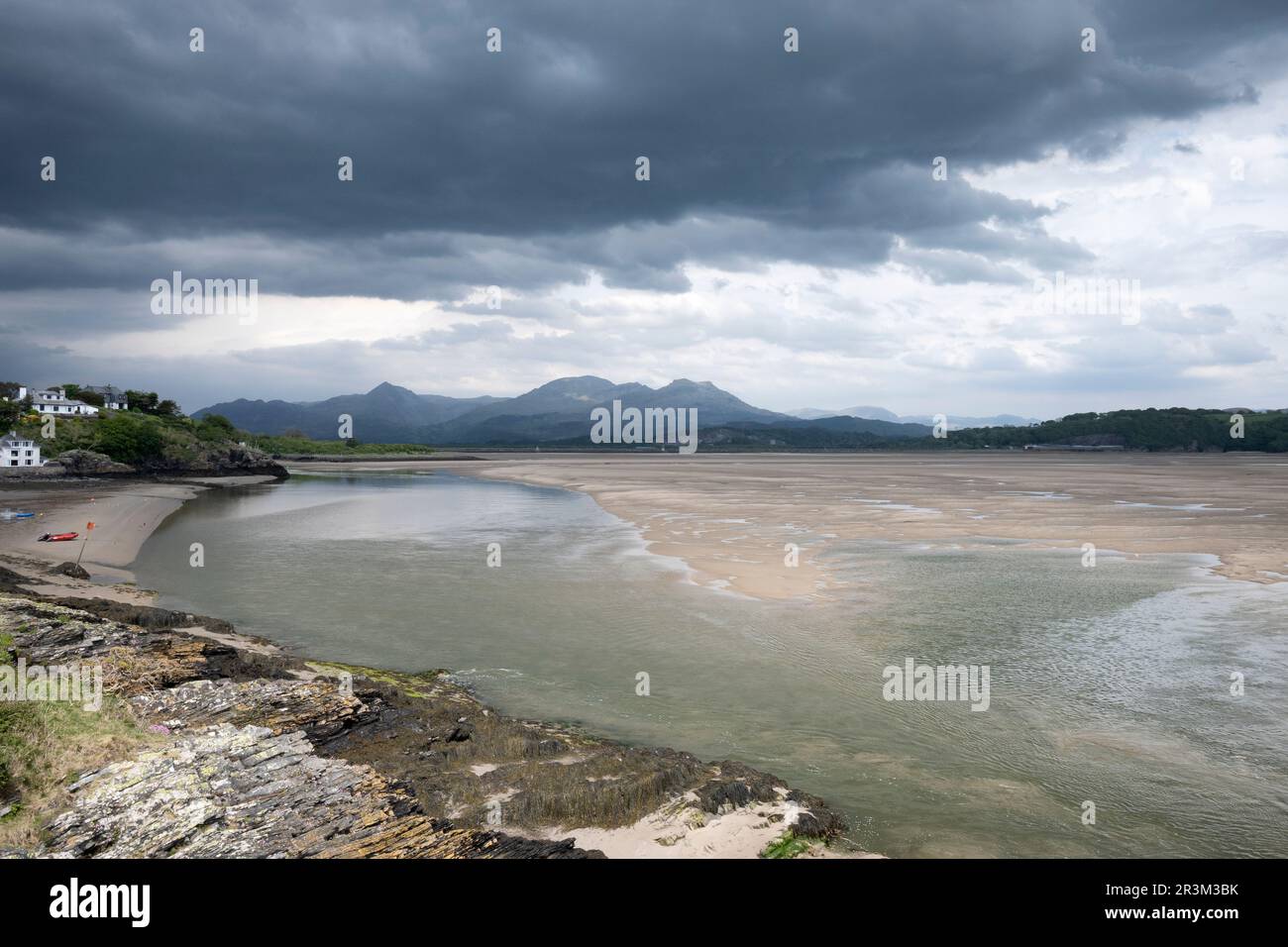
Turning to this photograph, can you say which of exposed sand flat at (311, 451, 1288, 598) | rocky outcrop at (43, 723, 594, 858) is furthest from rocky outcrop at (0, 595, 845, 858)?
exposed sand flat at (311, 451, 1288, 598)

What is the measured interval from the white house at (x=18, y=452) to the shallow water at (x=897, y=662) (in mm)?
59801

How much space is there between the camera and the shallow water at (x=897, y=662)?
410 inches

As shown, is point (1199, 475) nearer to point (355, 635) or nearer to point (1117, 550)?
point (1117, 550)

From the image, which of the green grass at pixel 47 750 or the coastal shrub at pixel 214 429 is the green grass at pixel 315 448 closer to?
the coastal shrub at pixel 214 429

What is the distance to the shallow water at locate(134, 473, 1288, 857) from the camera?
1041 cm

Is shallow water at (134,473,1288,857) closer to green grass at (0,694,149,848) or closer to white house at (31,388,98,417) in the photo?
green grass at (0,694,149,848)

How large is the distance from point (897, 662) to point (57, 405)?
132 meters

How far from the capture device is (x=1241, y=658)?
54.0ft

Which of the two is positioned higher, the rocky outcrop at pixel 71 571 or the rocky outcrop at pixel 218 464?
the rocky outcrop at pixel 218 464

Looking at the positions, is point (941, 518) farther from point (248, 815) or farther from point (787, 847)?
point (248, 815)

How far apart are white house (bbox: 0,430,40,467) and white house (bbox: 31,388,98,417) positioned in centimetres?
3140

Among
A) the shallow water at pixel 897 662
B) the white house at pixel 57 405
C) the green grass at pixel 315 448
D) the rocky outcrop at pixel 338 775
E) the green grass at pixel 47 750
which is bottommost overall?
the shallow water at pixel 897 662

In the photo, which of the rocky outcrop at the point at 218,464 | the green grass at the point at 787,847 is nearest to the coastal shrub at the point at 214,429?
the rocky outcrop at the point at 218,464
